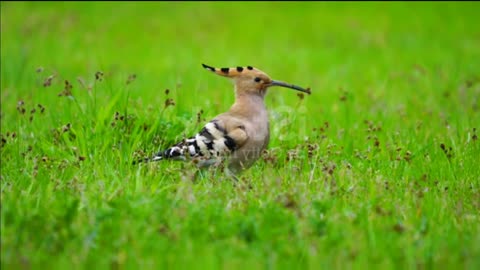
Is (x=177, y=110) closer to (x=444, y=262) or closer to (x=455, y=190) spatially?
(x=455, y=190)

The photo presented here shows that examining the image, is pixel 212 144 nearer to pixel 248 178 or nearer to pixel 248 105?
pixel 248 178

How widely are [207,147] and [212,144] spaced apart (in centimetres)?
4

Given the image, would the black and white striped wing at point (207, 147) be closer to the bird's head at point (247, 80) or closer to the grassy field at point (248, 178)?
the grassy field at point (248, 178)

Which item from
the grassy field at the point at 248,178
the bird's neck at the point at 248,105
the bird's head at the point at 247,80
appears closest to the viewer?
the grassy field at the point at 248,178

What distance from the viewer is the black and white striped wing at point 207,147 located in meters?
5.16

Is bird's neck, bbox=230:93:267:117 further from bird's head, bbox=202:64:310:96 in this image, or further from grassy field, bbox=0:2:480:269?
grassy field, bbox=0:2:480:269

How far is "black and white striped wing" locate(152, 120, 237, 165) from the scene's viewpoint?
5164 millimetres

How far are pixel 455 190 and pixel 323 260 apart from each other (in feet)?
5.35

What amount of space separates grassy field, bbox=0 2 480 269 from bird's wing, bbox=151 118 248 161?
0.38ft

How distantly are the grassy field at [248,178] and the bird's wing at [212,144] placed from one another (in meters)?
0.11

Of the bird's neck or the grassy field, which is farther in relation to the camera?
the bird's neck

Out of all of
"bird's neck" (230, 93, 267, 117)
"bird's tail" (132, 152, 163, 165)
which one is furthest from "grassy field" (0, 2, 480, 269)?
"bird's neck" (230, 93, 267, 117)

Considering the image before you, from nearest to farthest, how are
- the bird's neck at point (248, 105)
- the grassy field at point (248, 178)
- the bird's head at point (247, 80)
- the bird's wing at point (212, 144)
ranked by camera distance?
the grassy field at point (248, 178), the bird's wing at point (212, 144), the bird's neck at point (248, 105), the bird's head at point (247, 80)

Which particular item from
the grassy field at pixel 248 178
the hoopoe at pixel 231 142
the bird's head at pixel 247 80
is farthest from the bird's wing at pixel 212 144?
the bird's head at pixel 247 80
